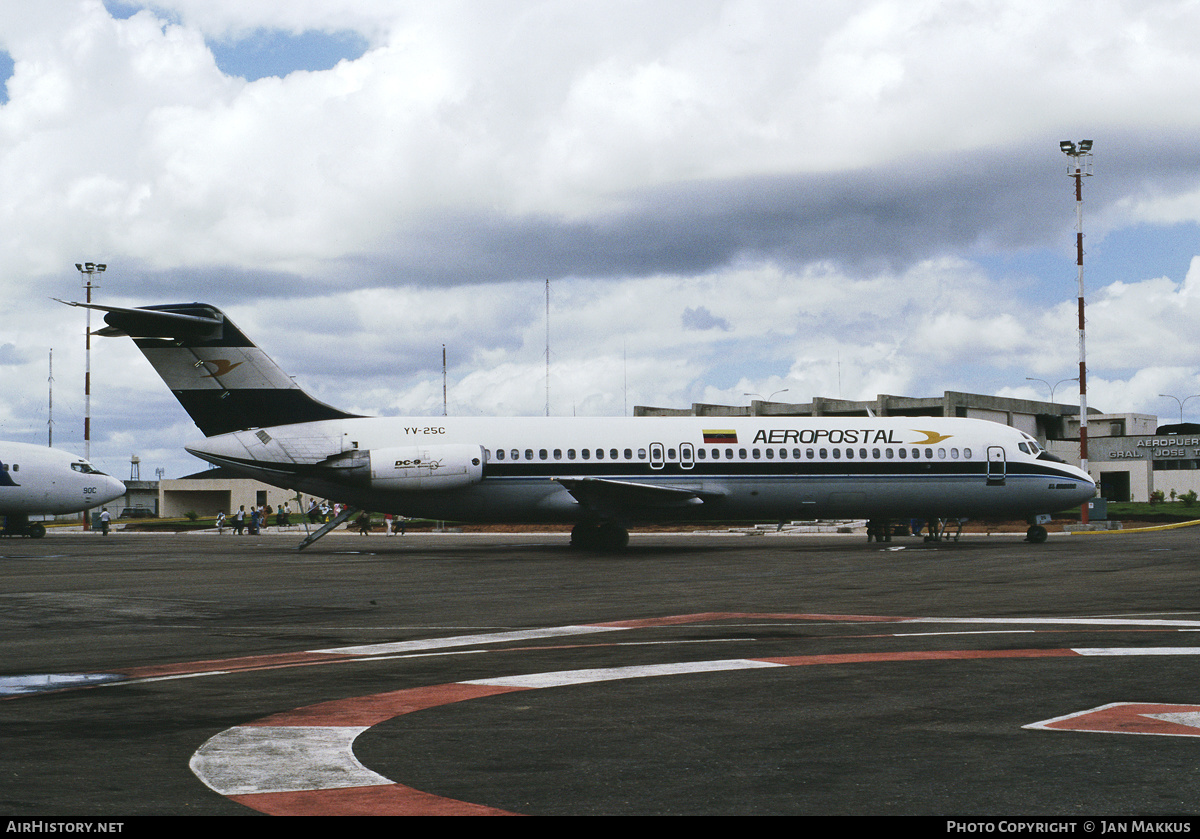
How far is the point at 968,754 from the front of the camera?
6688 mm

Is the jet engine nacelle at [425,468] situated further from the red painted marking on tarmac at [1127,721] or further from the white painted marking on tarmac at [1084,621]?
the red painted marking on tarmac at [1127,721]

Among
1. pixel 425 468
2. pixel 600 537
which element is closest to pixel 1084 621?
pixel 600 537

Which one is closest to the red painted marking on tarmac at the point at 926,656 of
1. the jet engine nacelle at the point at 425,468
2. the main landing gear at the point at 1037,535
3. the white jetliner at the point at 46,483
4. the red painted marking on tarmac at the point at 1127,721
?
the red painted marking on tarmac at the point at 1127,721

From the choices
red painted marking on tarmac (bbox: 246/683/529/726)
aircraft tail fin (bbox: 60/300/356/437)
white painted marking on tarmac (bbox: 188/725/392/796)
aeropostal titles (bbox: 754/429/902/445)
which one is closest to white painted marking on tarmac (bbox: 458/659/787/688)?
red painted marking on tarmac (bbox: 246/683/529/726)

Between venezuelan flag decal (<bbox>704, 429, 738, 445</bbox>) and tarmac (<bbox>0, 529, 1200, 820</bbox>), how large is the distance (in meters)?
13.1

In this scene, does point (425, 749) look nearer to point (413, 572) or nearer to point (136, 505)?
point (413, 572)

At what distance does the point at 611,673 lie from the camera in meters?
10.2

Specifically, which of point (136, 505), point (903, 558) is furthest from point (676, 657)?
point (136, 505)

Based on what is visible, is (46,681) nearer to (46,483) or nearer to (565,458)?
(565,458)

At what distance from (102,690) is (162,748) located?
290 centimetres

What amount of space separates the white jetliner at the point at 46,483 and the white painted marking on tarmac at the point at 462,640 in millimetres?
41645

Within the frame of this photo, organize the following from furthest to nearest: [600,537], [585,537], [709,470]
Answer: [585,537]
[600,537]
[709,470]

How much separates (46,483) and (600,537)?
94.8 feet

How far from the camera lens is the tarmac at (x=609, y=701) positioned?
584cm
